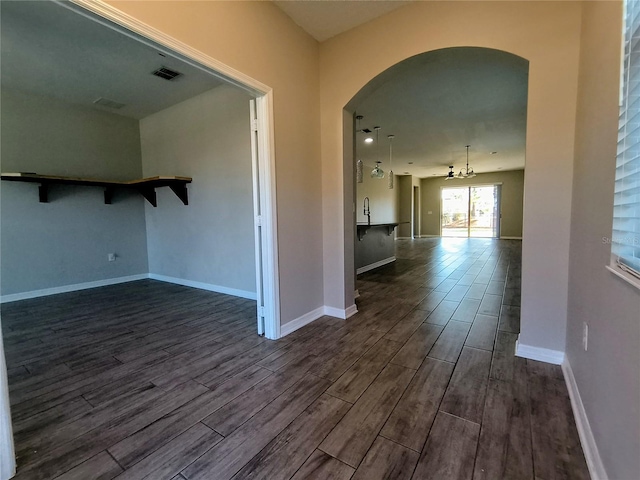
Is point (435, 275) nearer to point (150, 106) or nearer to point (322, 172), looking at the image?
point (322, 172)

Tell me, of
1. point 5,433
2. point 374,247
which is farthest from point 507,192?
point 5,433

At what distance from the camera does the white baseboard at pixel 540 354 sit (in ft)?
6.10

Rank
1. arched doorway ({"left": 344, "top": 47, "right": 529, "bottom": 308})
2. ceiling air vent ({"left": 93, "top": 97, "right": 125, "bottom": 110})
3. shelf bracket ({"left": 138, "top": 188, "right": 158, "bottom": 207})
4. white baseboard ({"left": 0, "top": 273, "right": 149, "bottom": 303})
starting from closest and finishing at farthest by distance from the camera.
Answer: arched doorway ({"left": 344, "top": 47, "right": 529, "bottom": 308}) → white baseboard ({"left": 0, "top": 273, "right": 149, "bottom": 303}) → ceiling air vent ({"left": 93, "top": 97, "right": 125, "bottom": 110}) → shelf bracket ({"left": 138, "top": 188, "right": 158, "bottom": 207})

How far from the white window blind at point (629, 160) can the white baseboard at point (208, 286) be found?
10.8 feet

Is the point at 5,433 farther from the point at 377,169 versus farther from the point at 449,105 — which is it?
the point at 377,169

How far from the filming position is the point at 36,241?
377 cm

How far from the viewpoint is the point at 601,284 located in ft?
3.81

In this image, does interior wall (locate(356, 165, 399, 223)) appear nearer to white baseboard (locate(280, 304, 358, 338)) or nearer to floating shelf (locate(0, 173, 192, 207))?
floating shelf (locate(0, 173, 192, 207))

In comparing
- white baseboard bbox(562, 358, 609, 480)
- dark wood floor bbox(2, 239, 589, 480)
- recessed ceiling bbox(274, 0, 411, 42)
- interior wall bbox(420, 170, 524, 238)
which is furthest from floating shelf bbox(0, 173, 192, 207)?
interior wall bbox(420, 170, 524, 238)

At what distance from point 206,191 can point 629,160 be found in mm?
4065

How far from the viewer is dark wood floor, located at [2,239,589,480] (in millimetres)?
1148

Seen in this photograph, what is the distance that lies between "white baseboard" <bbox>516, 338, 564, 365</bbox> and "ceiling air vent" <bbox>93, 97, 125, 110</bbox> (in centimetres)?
565

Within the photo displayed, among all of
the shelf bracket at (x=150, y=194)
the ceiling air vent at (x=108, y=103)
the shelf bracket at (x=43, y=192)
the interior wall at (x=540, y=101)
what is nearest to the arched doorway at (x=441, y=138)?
the interior wall at (x=540, y=101)

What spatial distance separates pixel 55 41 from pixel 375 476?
4237mm
